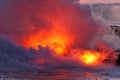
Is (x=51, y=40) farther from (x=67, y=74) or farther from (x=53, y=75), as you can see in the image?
(x=53, y=75)

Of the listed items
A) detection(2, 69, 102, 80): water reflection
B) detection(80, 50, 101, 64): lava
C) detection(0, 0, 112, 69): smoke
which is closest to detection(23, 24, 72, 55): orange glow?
detection(0, 0, 112, 69): smoke

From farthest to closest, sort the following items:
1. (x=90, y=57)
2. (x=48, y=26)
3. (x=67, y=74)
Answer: (x=48, y=26) → (x=90, y=57) → (x=67, y=74)

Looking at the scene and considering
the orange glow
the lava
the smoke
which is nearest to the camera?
the lava

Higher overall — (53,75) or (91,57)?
(91,57)

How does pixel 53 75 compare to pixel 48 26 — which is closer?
pixel 53 75

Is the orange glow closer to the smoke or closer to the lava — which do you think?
the smoke

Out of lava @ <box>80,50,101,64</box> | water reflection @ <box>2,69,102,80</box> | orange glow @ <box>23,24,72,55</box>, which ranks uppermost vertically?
orange glow @ <box>23,24,72,55</box>

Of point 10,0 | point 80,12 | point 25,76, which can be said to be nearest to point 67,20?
point 80,12

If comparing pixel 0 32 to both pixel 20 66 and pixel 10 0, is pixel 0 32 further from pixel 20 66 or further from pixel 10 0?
pixel 20 66

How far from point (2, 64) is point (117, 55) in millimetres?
10595

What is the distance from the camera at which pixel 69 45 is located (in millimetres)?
31656

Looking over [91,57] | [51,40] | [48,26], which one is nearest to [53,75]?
[91,57]

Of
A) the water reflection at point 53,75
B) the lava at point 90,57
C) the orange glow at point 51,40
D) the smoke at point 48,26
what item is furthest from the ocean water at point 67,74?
the orange glow at point 51,40

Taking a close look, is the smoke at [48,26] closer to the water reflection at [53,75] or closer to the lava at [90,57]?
the lava at [90,57]
